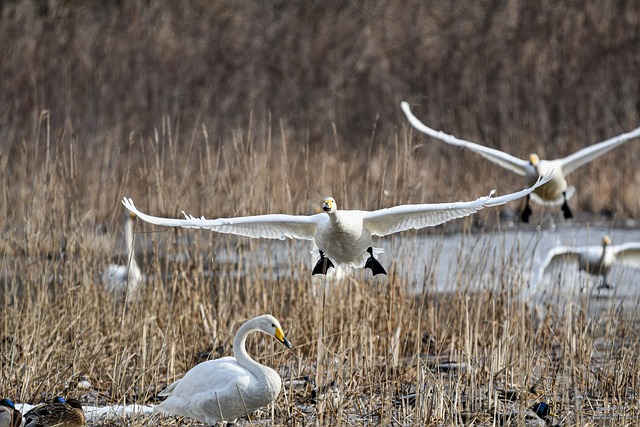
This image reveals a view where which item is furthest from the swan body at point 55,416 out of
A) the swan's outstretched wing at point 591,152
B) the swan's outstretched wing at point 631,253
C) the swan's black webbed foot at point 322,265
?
the swan's outstretched wing at point 631,253

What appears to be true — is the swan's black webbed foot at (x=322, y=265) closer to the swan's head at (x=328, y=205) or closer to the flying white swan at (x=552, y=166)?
the swan's head at (x=328, y=205)

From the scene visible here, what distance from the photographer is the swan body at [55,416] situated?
559cm

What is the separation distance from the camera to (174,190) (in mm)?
7508

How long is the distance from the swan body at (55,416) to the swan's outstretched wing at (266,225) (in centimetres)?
108

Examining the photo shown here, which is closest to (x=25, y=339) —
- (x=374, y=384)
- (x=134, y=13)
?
(x=374, y=384)

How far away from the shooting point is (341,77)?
19906 millimetres

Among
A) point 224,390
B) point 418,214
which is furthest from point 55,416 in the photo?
point 418,214

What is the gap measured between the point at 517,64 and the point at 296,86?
3.83 m

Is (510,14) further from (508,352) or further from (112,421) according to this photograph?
(112,421)

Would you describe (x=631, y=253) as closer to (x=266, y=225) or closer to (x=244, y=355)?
(x=266, y=225)

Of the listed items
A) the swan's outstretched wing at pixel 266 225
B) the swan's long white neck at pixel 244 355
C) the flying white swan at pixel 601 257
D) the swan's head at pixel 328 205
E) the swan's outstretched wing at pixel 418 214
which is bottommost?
the swan's long white neck at pixel 244 355

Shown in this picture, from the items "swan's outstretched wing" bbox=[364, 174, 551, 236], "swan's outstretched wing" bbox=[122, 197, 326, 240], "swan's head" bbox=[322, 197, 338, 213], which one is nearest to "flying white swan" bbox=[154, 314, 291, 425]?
"swan's outstretched wing" bbox=[122, 197, 326, 240]

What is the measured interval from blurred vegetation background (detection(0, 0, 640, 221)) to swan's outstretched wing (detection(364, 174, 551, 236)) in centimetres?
657

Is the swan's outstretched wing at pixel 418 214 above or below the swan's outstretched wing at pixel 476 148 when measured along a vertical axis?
below
